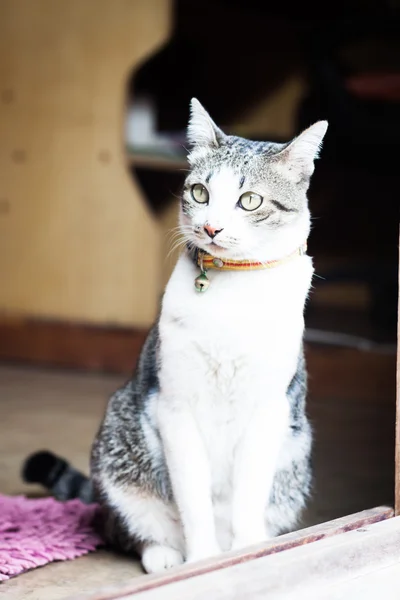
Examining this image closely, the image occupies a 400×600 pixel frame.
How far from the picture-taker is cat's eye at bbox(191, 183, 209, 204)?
1.41 metres

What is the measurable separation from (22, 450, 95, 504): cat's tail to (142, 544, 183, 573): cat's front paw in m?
0.29

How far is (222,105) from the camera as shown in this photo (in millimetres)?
4262

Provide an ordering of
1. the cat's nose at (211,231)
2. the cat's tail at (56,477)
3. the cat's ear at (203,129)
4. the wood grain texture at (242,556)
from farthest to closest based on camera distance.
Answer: the cat's tail at (56,477)
the cat's ear at (203,129)
the cat's nose at (211,231)
the wood grain texture at (242,556)

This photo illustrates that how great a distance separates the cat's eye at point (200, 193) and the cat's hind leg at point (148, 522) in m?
0.48

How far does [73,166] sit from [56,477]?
1.88m

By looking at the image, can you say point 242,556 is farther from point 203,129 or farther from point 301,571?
point 203,129

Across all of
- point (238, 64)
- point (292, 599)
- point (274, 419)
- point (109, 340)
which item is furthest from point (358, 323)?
point (292, 599)

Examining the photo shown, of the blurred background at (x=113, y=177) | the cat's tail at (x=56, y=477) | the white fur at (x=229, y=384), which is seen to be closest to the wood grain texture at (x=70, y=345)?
the blurred background at (x=113, y=177)

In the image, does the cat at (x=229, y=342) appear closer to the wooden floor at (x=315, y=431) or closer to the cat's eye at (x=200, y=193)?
the cat's eye at (x=200, y=193)

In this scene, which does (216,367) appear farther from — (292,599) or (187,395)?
(292,599)

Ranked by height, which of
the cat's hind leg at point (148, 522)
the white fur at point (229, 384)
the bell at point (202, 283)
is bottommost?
the cat's hind leg at point (148, 522)

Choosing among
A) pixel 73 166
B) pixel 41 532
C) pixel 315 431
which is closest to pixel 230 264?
pixel 41 532

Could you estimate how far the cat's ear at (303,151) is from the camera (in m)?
1.40

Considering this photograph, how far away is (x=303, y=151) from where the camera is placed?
55.7 inches
